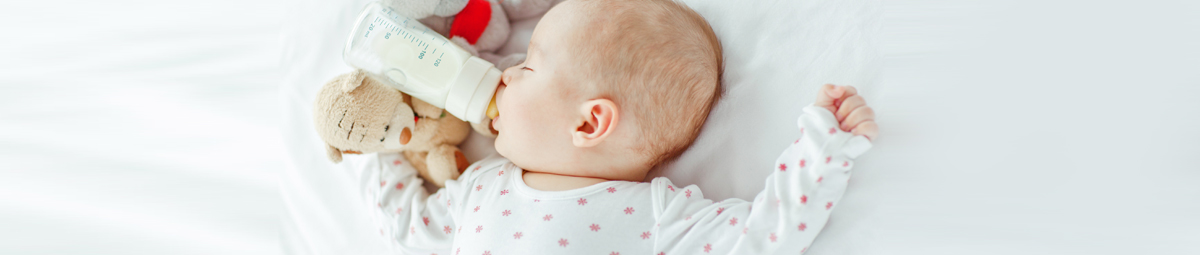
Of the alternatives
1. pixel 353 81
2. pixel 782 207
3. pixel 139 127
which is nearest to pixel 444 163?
pixel 353 81

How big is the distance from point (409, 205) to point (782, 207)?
0.73m

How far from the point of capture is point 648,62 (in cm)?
97

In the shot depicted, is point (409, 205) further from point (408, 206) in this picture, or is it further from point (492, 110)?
point (492, 110)

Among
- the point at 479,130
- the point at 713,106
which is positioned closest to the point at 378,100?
the point at 479,130

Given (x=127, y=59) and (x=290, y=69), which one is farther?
(x=127, y=59)

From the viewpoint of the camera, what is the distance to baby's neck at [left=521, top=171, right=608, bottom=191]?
1.07 metres

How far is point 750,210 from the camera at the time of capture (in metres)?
0.96

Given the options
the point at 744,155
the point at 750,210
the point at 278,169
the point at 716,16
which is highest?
the point at 716,16

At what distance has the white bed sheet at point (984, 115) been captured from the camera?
815mm

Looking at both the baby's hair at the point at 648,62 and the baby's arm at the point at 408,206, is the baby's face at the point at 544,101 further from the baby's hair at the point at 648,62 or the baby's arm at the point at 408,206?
the baby's arm at the point at 408,206

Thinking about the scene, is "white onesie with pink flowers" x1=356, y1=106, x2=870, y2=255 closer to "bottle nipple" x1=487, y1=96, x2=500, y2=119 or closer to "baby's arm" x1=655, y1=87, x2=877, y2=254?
"baby's arm" x1=655, y1=87, x2=877, y2=254

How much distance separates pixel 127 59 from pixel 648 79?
1.39 m

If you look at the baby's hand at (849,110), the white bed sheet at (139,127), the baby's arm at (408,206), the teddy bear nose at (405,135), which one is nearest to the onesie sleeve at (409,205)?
the baby's arm at (408,206)

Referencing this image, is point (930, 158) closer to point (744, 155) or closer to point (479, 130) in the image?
point (744, 155)
